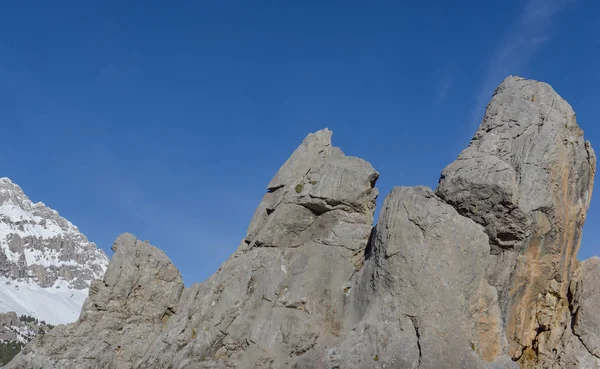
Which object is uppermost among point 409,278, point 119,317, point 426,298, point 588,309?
point 588,309

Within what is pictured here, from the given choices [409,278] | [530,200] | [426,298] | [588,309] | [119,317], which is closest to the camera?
[426,298]

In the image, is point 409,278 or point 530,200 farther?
point 530,200

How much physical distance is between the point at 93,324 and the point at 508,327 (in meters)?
26.6

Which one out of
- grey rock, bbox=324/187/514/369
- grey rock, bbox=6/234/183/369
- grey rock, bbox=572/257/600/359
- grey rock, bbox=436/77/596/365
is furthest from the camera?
grey rock, bbox=6/234/183/369

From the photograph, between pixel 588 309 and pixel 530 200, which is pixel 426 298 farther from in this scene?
pixel 588 309

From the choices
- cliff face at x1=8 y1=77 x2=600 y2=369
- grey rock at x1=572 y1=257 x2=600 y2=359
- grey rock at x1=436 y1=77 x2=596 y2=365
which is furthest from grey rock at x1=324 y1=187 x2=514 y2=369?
grey rock at x1=572 y1=257 x2=600 y2=359

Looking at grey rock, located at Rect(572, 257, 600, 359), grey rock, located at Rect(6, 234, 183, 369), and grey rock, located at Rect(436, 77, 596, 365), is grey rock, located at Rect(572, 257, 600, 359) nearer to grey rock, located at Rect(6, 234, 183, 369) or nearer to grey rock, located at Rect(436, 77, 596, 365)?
grey rock, located at Rect(436, 77, 596, 365)

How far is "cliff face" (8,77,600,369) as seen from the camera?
26.5 metres

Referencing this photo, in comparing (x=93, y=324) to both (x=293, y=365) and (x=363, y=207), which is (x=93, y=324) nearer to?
(x=293, y=365)

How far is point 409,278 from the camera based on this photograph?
87.5 feet

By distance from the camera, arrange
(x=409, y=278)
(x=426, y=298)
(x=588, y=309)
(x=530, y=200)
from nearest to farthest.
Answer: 1. (x=426, y=298)
2. (x=409, y=278)
3. (x=530, y=200)
4. (x=588, y=309)

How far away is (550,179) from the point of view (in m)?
30.1

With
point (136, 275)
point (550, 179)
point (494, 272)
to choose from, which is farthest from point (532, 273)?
point (136, 275)

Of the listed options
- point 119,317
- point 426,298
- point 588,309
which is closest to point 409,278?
point 426,298
